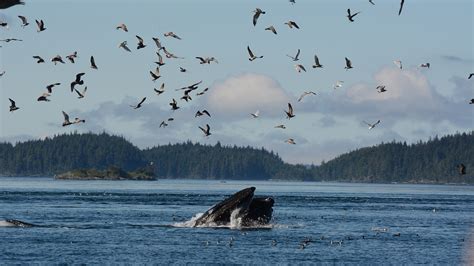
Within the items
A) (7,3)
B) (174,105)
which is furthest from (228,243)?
(7,3)

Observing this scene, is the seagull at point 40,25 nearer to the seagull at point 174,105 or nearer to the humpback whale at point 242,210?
the seagull at point 174,105

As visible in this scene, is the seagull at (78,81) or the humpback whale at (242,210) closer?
the seagull at (78,81)

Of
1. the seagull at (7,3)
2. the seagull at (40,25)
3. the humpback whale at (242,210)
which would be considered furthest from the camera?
the humpback whale at (242,210)

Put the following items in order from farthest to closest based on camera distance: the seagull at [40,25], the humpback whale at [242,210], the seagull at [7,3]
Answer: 1. the humpback whale at [242,210]
2. the seagull at [40,25]
3. the seagull at [7,3]

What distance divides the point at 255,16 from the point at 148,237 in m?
20.2

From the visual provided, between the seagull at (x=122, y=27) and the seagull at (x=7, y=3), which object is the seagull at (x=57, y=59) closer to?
the seagull at (x=122, y=27)

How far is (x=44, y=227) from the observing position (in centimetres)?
7888

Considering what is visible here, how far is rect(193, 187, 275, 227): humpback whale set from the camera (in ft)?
245

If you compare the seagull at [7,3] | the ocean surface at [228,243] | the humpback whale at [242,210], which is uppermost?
the seagull at [7,3]

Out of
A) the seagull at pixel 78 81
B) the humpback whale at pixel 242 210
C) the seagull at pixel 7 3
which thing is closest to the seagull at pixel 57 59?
the seagull at pixel 78 81

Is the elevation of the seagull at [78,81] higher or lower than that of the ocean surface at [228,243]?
higher

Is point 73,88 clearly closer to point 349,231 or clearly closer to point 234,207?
point 234,207

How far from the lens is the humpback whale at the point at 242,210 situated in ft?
245

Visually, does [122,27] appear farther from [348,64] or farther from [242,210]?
[242,210]
